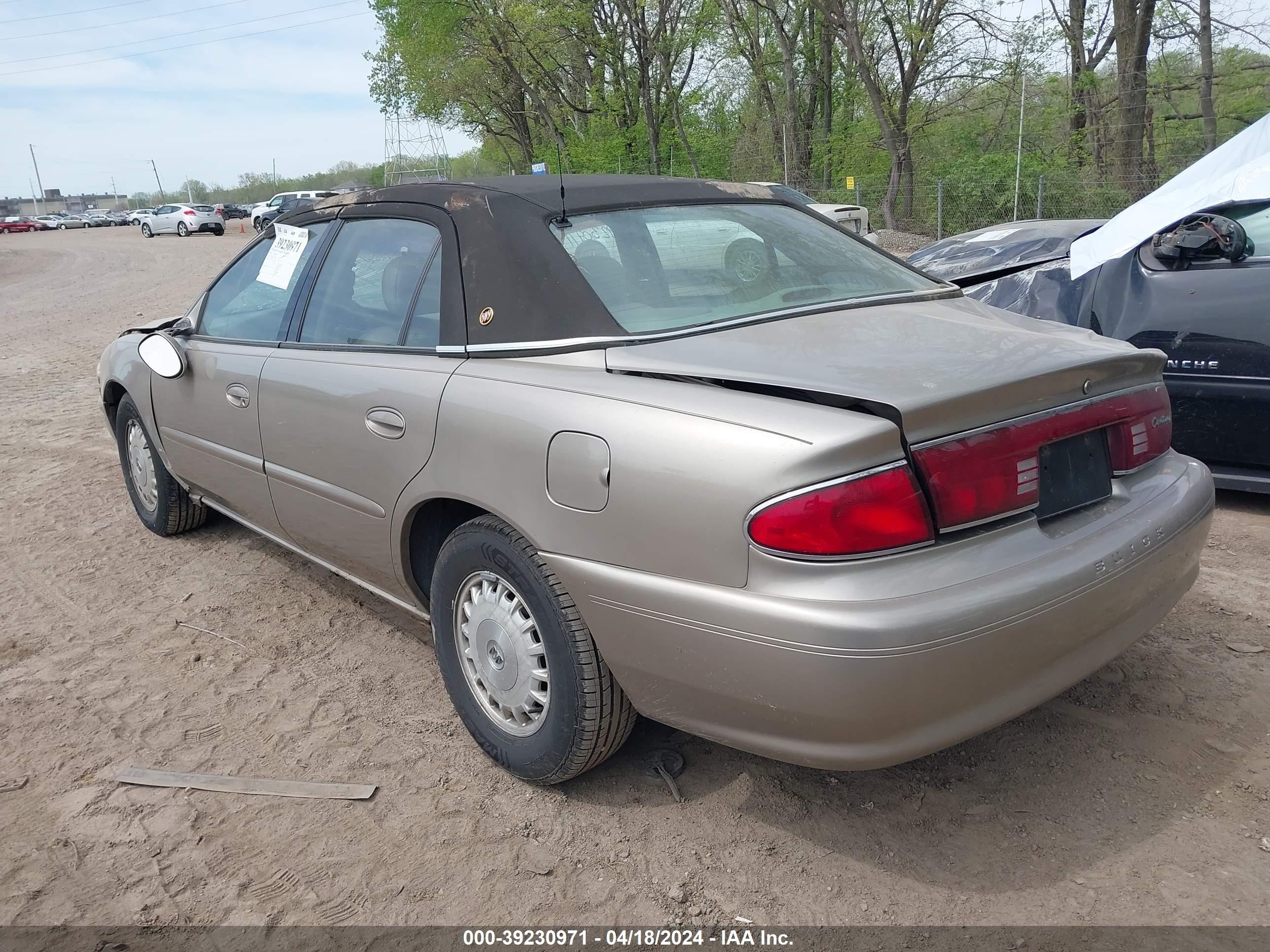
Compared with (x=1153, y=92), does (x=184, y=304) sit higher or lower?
lower

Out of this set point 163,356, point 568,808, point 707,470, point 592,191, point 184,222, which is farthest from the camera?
point 184,222

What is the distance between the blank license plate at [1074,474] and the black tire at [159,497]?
12.9 ft

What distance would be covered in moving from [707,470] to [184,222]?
47.6 meters

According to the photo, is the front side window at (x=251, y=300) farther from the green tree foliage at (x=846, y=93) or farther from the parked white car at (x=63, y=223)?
the parked white car at (x=63, y=223)

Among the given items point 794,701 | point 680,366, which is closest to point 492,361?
point 680,366

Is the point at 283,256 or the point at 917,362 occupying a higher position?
the point at 283,256

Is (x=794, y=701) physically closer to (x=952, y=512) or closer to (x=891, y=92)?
(x=952, y=512)

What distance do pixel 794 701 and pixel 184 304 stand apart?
15.8m

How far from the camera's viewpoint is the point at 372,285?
3.16 metres

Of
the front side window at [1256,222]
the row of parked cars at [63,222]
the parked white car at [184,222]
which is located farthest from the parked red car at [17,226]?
the front side window at [1256,222]

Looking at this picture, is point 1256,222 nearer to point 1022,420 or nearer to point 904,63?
point 1022,420

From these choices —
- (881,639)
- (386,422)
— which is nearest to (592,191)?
(386,422)

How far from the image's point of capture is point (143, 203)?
112 meters

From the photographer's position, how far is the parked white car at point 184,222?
142ft
